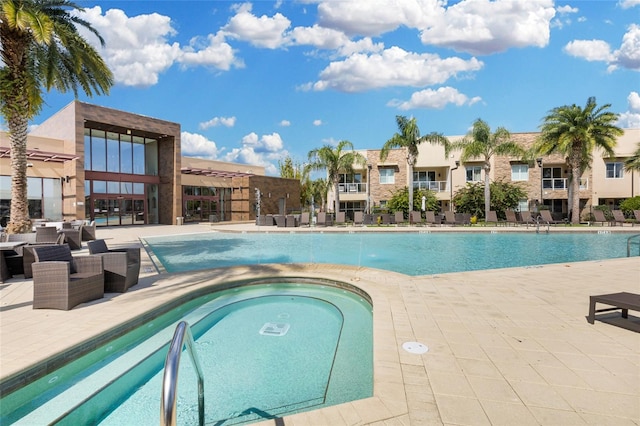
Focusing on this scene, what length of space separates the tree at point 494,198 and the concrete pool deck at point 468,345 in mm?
20101

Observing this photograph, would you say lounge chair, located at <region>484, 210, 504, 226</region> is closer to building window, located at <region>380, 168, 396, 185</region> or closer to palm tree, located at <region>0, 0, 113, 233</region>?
building window, located at <region>380, 168, 396, 185</region>

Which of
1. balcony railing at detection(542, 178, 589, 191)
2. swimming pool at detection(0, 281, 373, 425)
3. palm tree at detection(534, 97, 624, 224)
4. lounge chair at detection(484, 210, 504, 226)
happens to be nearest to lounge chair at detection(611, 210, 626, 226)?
palm tree at detection(534, 97, 624, 224)

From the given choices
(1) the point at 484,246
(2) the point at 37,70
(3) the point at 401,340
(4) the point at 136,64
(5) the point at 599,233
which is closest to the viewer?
(3) the point at 401,340

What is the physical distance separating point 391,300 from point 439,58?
947 inches

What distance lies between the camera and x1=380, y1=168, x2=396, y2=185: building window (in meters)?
30.7

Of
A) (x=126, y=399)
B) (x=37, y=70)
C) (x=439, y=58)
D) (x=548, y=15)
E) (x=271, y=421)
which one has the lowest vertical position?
(x=126, y=399)

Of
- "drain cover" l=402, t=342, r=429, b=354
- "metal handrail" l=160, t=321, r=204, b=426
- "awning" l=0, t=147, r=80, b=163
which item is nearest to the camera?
"metal handrail" l=160, t=321, r=204, b=426

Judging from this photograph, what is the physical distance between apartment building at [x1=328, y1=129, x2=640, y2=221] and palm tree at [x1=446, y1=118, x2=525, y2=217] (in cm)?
309

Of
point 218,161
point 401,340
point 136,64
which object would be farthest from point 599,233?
point 218,161

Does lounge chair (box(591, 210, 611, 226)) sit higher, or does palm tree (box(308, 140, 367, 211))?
palm tree (box(308, 140, 367, 211))

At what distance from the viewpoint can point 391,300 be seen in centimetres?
536

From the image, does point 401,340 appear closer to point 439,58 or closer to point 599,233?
point 599,233

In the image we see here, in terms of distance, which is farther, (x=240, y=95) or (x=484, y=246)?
(x=240, y=95)

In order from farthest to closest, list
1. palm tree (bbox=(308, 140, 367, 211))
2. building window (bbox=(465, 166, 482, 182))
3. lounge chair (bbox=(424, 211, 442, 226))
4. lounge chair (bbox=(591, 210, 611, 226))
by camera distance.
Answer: building window (bbox=(465, 166, 482, 182)) → palm tree (bbox=(308, 140, 367, 211)) → lounge chair (bbox=(424, 211, 442, 226)) → lounge chair (bbox=(591, 210, 611, 226))
